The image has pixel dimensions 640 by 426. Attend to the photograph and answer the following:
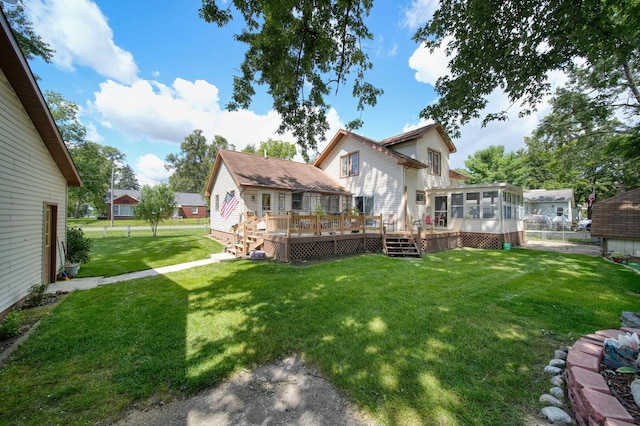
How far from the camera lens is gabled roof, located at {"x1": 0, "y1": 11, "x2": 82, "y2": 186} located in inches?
166

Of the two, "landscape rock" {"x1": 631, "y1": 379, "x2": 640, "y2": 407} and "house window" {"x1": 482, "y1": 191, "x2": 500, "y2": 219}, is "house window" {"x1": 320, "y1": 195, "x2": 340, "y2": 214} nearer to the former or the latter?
"house window" {"x1": 482, "y1": 191, "x2": 500, "y2": 219}

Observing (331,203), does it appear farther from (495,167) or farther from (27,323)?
(495,167)

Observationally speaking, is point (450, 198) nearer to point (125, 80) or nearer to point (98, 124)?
point (125, 80)

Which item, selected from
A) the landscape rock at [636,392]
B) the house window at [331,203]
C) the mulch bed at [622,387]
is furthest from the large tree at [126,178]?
the landscape rock at [636,392]

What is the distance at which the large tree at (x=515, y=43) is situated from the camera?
410 centimetres

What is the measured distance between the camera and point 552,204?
1071 inches

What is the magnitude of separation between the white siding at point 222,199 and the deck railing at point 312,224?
13.2 ft

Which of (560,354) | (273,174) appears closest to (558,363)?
(560,354)

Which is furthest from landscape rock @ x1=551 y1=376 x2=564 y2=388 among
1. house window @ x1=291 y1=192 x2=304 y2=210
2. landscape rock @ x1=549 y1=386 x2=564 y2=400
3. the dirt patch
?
house window @ x1=291 y1=192 x2=304 y2=210

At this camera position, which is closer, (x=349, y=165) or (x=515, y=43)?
(x=515, y=43)

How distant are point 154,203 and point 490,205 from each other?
2167cm

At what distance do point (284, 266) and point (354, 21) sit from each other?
720 centimetres

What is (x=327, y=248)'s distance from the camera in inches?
406

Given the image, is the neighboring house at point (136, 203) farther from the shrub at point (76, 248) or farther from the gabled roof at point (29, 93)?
the gabled roof at point (29, 93)
